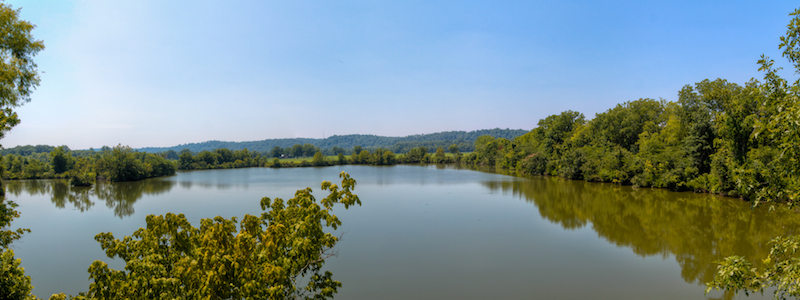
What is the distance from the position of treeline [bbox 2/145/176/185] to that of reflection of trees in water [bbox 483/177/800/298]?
52627mm

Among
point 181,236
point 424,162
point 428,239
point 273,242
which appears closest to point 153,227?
point 181,236

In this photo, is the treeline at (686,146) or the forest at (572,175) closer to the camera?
the forest at (572,175)

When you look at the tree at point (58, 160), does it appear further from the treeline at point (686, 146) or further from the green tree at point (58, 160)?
the treeline at point (686, 146)

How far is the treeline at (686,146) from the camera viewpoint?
5.36 meters

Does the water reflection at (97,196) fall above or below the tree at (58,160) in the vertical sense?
below

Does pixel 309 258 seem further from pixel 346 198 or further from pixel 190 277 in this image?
pixel 190 277

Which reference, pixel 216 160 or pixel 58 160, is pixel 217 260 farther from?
pixel 216 160

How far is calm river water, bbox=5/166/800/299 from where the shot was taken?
11812 millimetres

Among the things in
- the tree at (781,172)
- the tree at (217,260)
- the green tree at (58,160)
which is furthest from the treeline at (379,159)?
the tree at (781,172)

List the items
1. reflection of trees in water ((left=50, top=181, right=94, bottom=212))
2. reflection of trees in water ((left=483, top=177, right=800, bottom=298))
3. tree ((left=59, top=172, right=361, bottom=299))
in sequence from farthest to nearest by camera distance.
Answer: reflection of trees in water ((left=50, top=181, right=94, bottom=212)) → reflection of trees in water ((left=483, top=177, right=800, bottom=298)) → tree ((left=59, top=172, right=361, bottom=299))

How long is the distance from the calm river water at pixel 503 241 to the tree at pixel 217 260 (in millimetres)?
6637

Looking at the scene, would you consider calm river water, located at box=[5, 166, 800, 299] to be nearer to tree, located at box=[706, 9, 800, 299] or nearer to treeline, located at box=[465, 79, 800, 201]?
treeline, located at box=[465, 79, 800, 201]

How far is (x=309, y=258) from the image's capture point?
5.26m

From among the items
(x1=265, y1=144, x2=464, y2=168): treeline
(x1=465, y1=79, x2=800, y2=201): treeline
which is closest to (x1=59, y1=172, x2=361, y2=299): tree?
(x1=465, y1=79, x2=800, y2=201): treeline
